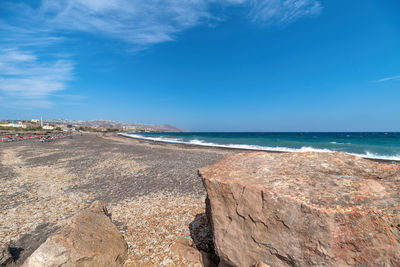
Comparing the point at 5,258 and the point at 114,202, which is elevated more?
the point at 5,258

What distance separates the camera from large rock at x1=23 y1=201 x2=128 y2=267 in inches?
125

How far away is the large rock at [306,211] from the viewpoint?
7.85 ft

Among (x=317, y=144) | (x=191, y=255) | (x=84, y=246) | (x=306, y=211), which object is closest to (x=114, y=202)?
(x=84, y=246)

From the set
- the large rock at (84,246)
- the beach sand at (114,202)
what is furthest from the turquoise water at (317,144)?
the large rock at (84,246)

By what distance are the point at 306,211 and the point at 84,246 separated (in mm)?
4094

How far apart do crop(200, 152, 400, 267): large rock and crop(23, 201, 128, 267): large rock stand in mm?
2358

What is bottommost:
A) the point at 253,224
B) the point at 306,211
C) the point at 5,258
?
the point at 5,258

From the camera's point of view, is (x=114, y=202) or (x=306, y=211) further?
(x=114, y=202)

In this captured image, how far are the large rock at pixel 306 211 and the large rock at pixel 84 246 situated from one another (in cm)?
236

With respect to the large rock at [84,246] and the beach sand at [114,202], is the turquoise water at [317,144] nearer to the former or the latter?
the beach sand at [114,202]

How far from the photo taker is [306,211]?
8.48ft

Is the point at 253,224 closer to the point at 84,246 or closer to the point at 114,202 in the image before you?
the point at 84,246

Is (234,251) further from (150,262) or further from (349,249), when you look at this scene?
(150,262)

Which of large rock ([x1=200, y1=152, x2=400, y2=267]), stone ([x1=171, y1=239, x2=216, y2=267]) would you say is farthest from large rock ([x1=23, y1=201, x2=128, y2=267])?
large rock ([x1=200, y1=152, x2=400, y2=267])
